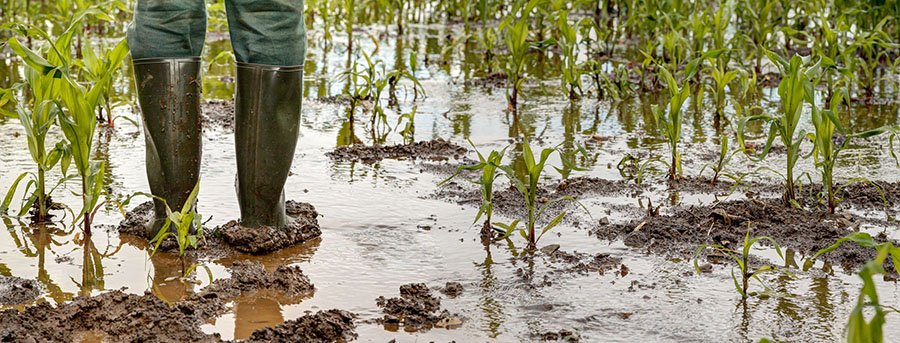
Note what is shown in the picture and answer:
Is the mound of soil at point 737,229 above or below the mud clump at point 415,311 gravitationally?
above

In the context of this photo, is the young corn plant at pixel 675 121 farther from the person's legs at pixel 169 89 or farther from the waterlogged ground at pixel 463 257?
the person's legs at pixel 169 89

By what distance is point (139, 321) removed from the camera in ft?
8.54

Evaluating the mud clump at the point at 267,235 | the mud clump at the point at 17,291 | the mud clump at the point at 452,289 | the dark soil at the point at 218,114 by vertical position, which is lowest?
the mud clump at the point at 17,291

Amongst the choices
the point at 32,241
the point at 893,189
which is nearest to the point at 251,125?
the point at 32,241

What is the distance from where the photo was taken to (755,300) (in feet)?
9.41

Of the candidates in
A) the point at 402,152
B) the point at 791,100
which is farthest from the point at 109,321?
the point at 791,100

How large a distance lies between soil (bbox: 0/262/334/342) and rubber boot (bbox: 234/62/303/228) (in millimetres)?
526

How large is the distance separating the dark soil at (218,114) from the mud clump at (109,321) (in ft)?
Answer: 7.28

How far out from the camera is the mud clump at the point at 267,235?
323 centimetres

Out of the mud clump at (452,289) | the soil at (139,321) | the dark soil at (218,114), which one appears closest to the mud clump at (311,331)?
the soil at (139,321)

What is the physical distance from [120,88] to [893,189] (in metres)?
3.67

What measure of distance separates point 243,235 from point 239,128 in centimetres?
30

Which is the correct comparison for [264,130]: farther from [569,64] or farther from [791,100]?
[569,64]

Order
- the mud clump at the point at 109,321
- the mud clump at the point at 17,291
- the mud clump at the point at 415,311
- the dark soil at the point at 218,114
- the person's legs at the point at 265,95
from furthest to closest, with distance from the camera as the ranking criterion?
the dark soil at the point at 218,114, the person's legs at the point at 265,95, the mud clump at the point at 17,291, the mud clump at the point at 415,311, the mud clump at the point at 109,321
